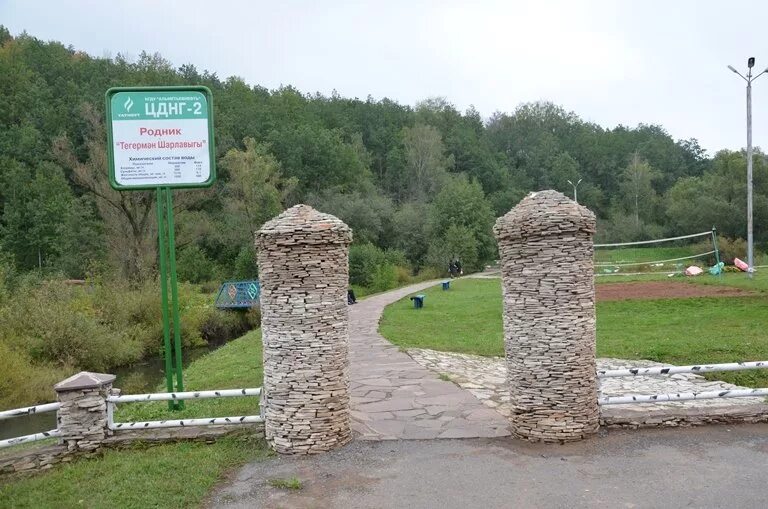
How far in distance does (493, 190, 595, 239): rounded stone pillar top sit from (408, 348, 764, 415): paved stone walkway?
2146 mm

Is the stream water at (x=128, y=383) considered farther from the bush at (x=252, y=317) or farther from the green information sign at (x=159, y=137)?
the green information sign at (x=159, y=137)

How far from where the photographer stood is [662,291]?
76.0ft

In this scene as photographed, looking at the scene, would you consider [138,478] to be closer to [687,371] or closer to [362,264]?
[687,371]

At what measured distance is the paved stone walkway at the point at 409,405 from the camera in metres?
6.95

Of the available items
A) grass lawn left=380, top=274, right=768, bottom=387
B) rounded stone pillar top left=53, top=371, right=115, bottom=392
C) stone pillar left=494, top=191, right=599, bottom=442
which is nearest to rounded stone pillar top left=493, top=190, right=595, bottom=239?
stone pillar left=494, top=191, right=599, bottom=442

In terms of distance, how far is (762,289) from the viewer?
21.2 m

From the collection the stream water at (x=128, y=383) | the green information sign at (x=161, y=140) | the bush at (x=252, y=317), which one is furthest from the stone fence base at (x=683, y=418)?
the bush at (x=252, y=317)

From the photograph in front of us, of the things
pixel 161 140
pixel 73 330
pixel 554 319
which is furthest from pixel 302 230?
pixel 73 330

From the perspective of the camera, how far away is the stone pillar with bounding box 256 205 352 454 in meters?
6.31

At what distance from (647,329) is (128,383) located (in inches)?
520

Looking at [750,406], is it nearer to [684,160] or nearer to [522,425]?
[522,425]

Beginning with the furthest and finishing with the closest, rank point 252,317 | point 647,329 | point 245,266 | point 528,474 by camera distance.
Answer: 1. point 245,266
2. point 252,317
3. point 647,329
4. point 528,474

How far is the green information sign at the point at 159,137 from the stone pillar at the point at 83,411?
2.70 meters

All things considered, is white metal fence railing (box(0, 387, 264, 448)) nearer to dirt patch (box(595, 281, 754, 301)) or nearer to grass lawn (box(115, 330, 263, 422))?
grass lawn (box(115, 330, 263, 422))
